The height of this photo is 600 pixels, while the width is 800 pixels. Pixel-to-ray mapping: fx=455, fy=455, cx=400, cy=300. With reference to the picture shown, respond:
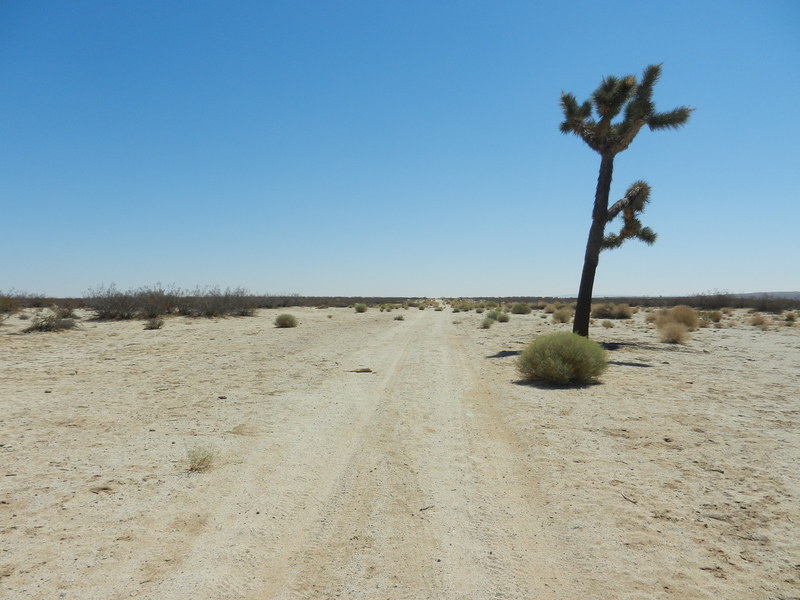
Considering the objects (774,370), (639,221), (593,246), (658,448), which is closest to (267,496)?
(658,448)

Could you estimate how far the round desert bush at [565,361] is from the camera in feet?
33.7

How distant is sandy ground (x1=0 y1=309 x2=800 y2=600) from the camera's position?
3.15 metres

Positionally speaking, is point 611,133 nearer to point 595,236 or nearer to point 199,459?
point 595,236

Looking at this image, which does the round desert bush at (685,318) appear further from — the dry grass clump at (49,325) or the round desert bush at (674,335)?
the dry grass clump at (49,325)

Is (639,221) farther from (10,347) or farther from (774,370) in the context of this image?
(10,347)

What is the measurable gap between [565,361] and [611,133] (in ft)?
35.3

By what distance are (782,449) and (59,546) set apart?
7.90m

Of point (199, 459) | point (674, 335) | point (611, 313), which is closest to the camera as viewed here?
point (199, 459)

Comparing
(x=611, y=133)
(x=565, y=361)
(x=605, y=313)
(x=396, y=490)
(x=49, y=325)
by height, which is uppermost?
(x=611, y=133)

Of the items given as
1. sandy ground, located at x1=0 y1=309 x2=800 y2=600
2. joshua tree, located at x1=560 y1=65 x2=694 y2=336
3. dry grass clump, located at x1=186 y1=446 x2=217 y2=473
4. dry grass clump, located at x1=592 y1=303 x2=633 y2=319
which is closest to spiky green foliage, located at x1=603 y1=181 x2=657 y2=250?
joshua tree, located at x1=560 y1=65 x2=694 y2=336

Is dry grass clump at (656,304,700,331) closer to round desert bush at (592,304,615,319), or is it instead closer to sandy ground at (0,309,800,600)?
round desert bush at (592,304,615,319)

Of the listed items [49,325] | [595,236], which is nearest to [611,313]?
[595,236]

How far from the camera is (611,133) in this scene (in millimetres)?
16875

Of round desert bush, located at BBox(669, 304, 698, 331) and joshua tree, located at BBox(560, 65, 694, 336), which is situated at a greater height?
joshua tree, located at BBox(560, 65, 694, 336)
